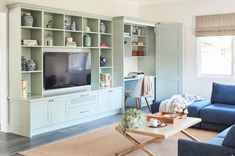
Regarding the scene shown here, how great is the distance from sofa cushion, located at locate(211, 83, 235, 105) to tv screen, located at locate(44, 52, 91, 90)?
102 inches

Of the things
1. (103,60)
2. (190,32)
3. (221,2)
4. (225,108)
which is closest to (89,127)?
(103,60)

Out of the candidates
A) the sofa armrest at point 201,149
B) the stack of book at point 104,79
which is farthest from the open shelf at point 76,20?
the sofa armrest at point 201,149

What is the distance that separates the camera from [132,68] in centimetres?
831

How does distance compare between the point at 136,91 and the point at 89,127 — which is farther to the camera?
the point at 136,91

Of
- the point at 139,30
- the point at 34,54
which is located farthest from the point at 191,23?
the point at 34,54

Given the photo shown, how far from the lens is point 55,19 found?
19.8 ft

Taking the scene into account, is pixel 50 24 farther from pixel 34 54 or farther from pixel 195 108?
pixel 195 108

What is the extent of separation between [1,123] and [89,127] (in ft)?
5.11

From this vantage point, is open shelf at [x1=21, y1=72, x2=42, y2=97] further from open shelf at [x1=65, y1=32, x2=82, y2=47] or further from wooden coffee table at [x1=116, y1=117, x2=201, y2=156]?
wooden coffee table at [x1=116, y1=117, x2=201, y2=156]

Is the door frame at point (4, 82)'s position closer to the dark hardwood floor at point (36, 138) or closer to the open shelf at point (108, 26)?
the dark hardwood floor at point (36, 138)

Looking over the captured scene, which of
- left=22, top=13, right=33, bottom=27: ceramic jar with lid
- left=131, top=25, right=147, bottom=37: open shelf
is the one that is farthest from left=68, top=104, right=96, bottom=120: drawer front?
left=131, top=25, right=147, bottom=37: open shelf

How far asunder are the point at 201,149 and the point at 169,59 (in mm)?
5212

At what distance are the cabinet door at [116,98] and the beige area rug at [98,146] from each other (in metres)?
1.62

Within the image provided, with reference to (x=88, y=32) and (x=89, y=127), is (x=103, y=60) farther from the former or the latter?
(x=89, y=127)
